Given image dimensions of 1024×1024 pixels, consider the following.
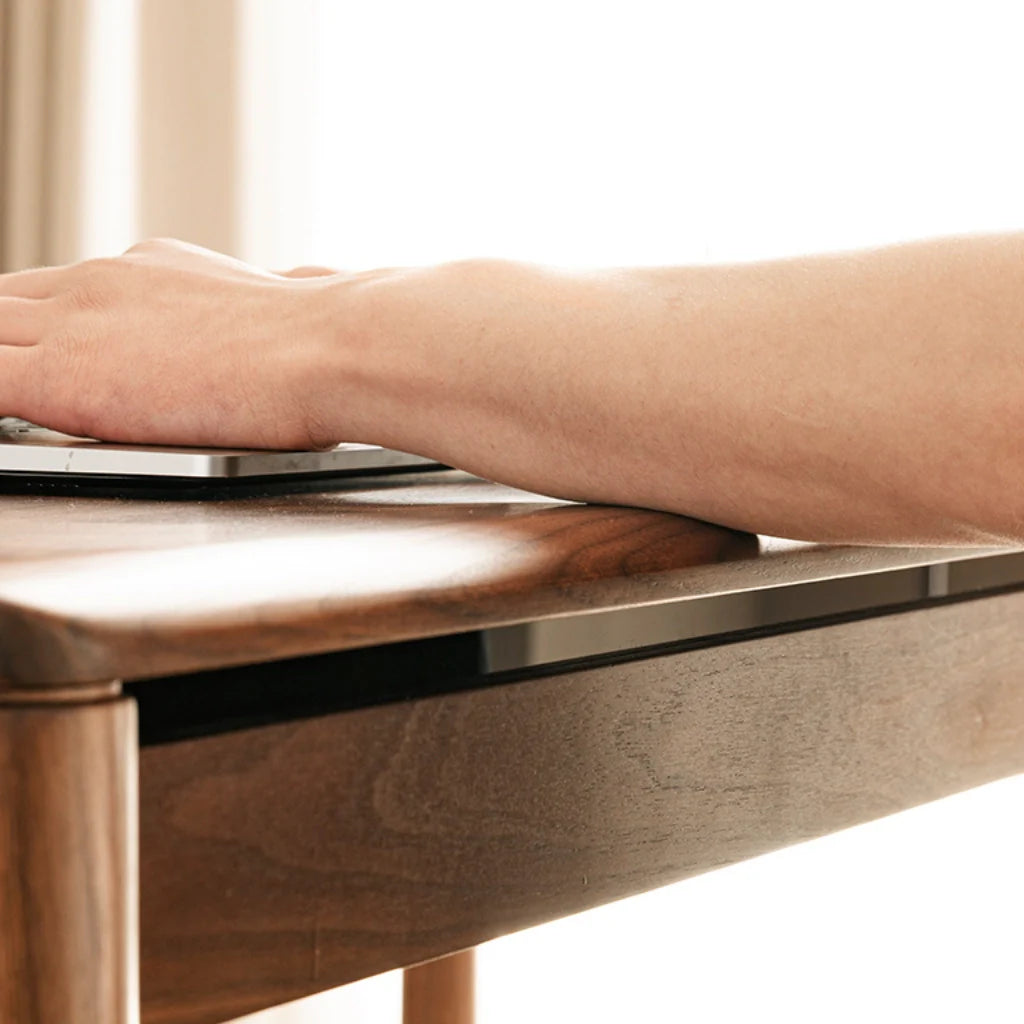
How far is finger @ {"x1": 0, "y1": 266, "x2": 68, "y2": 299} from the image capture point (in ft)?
2.17

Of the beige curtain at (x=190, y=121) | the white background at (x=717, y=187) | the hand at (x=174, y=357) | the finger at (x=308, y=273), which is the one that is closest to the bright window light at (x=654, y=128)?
the white background at (x=717, y=187)

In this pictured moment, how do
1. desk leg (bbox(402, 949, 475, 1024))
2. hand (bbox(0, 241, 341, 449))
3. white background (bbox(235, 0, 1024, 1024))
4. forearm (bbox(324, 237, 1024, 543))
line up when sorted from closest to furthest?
1. forearm (bbox(324, 237, 1024, 543))
2. hand (bbox(0, 241, 341, 449))
3. desk leg (bbox(402, 949, 475, 1024))
4. white background (bbox(235, 0, 1024, 1024))

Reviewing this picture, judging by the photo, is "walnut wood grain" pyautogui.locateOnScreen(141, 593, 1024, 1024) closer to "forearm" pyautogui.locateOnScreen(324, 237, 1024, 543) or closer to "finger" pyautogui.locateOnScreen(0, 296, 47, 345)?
"forearm" pyautogui.locateOnScreen(324, 237, 1024, 543)

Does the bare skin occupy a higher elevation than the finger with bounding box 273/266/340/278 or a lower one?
lower

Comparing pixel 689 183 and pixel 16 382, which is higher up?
pixel 689 183

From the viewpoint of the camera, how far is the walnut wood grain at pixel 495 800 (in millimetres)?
324

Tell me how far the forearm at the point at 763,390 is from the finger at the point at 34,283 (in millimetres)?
227

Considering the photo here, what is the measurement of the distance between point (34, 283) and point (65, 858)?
453mm

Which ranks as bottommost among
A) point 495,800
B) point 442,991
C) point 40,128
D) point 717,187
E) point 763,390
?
point 442,991

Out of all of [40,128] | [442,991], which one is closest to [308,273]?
[442,991]

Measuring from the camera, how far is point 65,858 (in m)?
0.29

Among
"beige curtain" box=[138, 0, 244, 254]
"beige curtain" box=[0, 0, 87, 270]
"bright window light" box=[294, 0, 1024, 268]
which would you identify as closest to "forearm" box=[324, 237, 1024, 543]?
"bright window light" box=[294, 0, 1024, 268]

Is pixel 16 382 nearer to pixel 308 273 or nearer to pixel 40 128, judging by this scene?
pixel 308 273

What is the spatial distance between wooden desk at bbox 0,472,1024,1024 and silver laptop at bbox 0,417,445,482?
0.11 ft
